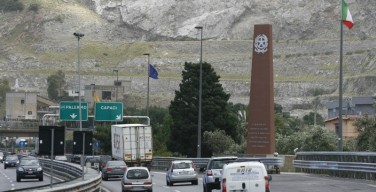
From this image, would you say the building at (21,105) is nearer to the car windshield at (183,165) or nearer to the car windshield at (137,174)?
the car windshield at (183,165)

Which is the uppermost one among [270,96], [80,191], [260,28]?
[260,28]

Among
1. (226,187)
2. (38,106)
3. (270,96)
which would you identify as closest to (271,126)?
(270,96)

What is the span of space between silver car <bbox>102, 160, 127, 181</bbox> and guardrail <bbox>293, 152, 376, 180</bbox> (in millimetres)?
10966

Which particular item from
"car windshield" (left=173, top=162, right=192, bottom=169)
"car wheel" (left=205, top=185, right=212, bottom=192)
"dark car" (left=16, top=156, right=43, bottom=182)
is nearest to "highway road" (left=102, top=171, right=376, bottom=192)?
"car windshield" (left=173, top=162, right=192, bottom=169)

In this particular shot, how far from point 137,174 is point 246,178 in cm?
1478

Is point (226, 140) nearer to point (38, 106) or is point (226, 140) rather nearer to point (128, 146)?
point (128, 146)

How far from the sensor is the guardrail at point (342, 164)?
51.7 meters

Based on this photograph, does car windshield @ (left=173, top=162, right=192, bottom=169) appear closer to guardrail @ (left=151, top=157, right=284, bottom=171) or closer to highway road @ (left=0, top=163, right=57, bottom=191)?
guardrail @ (left=151, top=157, right=284, bottom=171)

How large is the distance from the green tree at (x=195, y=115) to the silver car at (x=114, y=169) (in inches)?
1066

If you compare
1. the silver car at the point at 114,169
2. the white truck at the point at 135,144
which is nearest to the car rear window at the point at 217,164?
the silver car at the point at 114,169

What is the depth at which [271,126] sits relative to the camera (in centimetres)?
7144

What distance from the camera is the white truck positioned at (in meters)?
71.6

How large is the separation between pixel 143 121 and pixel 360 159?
3211 inches

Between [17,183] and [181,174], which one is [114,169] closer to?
[17,183]
